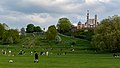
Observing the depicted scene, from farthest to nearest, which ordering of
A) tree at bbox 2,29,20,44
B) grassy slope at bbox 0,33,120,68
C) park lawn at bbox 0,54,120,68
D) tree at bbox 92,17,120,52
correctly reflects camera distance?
tree at bbox 2,29,20,44
tree at bbox 92,17,120,52
grassy slope at bbox 0,33,120,68
park lawn at bbox 0,54,120,68

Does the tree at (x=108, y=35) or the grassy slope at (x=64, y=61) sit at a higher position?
the tree at (x=108, y=35)

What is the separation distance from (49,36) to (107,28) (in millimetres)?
77976

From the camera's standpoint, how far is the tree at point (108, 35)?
100831 millimetres

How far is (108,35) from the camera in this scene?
102 metres

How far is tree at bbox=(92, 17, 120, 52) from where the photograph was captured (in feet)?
331

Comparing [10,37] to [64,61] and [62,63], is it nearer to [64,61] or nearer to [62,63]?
[64,61]

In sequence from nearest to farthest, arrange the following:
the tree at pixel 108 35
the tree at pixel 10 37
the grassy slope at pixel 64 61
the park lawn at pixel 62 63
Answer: the park lawn at pixel 62 63 → the grassy slope at pixel 64 61 → the tree at pixel 108 35 → the tree at pixel 10 37

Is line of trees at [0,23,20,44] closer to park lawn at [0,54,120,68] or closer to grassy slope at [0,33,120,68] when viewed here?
grassy slope at [0,33,120,68]

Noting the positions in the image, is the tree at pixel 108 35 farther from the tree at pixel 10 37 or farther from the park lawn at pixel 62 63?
the tree at pixel 10 37

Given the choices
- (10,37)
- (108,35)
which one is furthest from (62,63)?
(10,37)

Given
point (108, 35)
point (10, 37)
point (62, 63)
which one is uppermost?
point (10, 37)

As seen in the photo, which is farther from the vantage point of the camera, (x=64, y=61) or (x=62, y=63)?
(x=64, y=61)

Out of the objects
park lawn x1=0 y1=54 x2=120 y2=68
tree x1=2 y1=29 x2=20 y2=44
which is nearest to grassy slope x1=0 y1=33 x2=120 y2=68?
park lawn x1=0 y1=54 x2=120 y2=68

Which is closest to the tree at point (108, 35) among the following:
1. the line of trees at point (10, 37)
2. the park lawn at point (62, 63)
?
the park lawn at point (62, 63)
